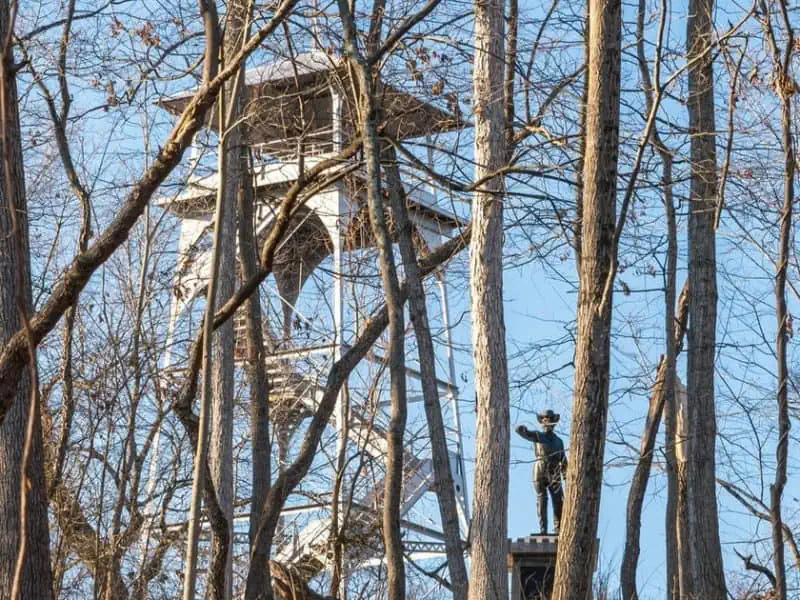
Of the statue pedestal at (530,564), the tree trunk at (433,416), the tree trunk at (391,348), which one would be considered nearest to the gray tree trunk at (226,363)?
the tree trunk at (433,416)

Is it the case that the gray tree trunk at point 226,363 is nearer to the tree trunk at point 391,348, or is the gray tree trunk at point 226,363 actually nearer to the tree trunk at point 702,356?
the tree trunk at point 702,356

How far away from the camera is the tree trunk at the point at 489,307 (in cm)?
888

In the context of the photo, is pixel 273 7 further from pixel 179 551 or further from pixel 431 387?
pixel 179 551

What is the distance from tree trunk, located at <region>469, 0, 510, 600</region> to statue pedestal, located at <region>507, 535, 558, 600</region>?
36.3 inches

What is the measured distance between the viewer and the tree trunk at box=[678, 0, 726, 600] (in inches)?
403

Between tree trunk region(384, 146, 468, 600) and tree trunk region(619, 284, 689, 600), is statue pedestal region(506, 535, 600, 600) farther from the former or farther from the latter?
tree trunk region(619, 284, 689, 600)

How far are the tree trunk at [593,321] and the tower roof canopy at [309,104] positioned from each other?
245cm

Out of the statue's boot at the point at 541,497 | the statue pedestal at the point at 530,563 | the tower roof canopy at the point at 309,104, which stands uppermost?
the tower roof canopy at the point at 309,104

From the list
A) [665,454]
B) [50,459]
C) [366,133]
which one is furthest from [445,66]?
[50,459]

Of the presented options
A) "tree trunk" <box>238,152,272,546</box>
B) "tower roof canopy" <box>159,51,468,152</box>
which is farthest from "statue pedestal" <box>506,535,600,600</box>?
"tower roof canopy" <box>159,51,468,152</box>

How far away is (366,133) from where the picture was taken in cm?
584

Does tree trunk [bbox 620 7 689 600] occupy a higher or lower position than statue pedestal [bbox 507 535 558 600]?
higher

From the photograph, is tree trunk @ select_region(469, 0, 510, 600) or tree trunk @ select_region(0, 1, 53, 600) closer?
tree trunk @ select_region(0, 1, 53, 600)

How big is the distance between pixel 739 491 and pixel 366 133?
7.04 m
